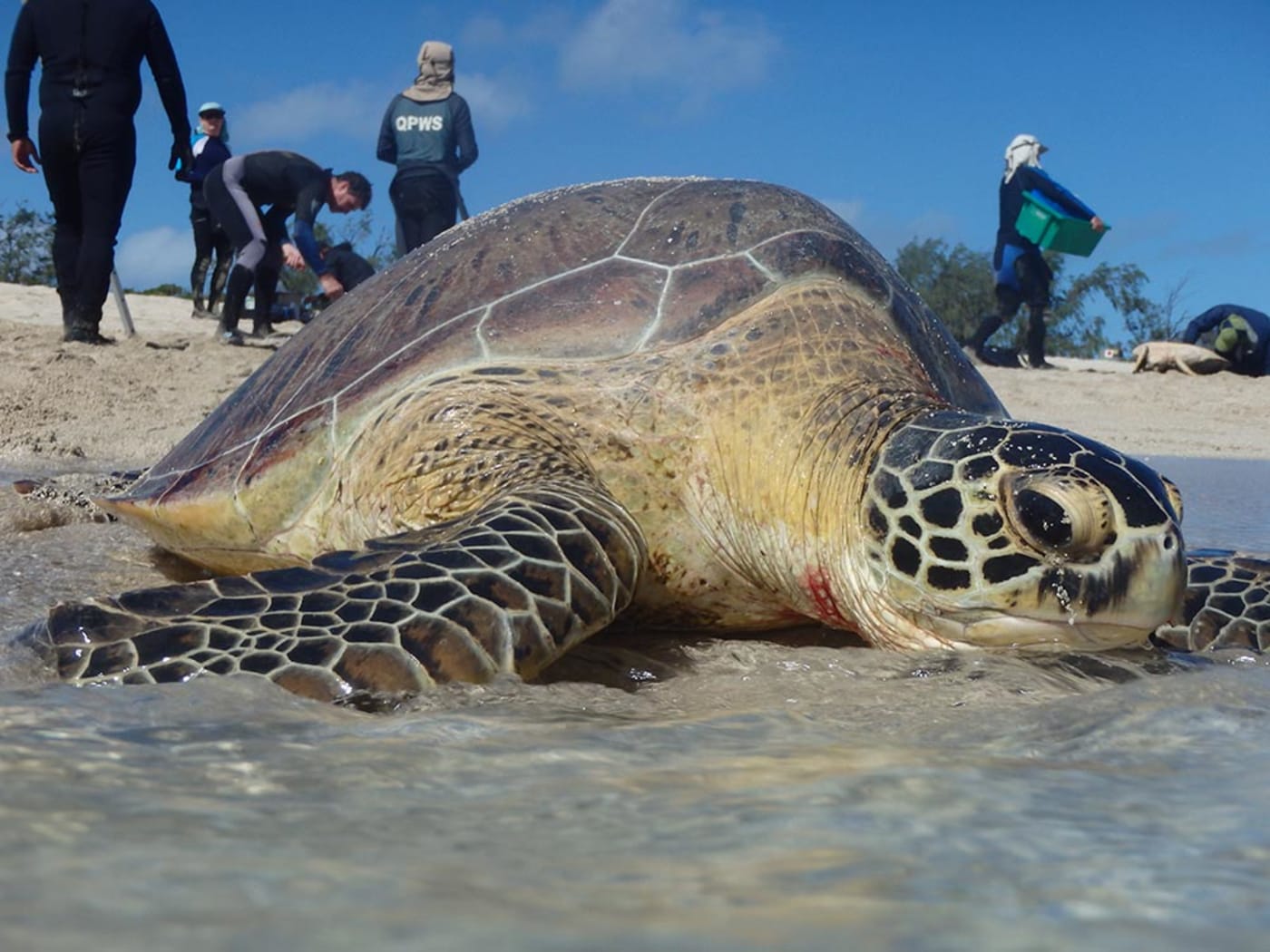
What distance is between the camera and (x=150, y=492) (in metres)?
3.24

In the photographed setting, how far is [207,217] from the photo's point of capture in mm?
11820

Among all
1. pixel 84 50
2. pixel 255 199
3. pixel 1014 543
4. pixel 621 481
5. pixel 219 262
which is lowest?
pixel 1014 543

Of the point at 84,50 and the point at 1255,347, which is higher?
the point at 84,50

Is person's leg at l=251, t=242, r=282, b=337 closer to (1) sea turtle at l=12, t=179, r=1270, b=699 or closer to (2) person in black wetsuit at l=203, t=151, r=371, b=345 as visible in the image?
(2) person in black wetsuit at l=203, t=151, r=371, b=345

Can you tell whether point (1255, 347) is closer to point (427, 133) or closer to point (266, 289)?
point (427, 133)

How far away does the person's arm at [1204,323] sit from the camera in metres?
12.3

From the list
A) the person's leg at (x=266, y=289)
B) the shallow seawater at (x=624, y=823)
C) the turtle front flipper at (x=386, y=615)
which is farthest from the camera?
the person's leg at (x=266, y=289)

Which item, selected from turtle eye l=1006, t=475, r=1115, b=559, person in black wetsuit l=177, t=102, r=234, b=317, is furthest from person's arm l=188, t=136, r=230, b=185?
A: turtle eye l=1006, t=475, r=1115, b=559

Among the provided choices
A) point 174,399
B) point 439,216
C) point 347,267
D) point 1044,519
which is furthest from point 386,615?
point 347,267

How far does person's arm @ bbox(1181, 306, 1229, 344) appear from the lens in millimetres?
12344

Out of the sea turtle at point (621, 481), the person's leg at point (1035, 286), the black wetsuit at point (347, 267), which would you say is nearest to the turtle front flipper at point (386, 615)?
the sea turtle at point (621, 481)

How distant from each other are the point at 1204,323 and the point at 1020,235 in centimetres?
258

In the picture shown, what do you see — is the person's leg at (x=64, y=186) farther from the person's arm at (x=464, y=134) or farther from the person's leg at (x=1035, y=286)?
the person's leg at (x=1035, y=286)

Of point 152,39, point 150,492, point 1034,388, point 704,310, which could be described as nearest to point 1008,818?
point 704,310
